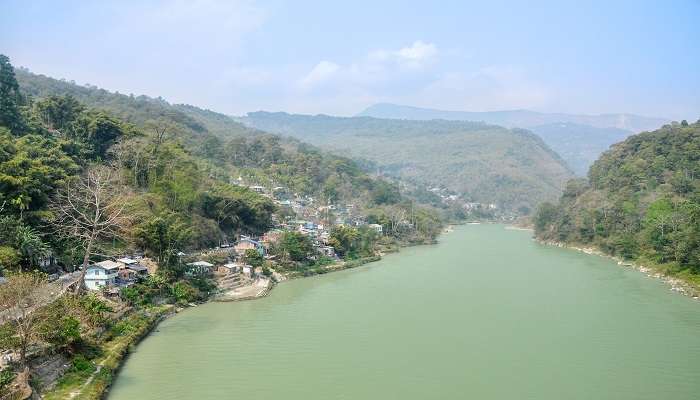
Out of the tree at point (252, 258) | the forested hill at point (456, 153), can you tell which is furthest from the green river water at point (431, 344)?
the forested hill at point (456, 153)

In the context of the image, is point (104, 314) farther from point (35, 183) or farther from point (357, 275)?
point (357, 275)

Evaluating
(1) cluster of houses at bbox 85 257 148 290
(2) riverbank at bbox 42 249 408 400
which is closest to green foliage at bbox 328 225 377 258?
(2) riverbank at bbox 42 249 408 400

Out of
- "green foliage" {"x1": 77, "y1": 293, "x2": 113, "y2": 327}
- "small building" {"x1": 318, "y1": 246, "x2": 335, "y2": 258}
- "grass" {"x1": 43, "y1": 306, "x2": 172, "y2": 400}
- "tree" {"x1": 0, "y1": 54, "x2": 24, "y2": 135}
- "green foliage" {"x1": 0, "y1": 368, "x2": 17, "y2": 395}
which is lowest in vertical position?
"small building" {"x1": 318, "y1": 246, "x2": 335, "y2": 258}

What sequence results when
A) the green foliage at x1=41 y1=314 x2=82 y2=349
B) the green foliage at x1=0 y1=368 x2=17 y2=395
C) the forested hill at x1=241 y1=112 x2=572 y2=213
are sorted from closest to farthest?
the green foliage at x1=0 y1=368 x2=17 y2=395
the green foliage at x1=41 y1=314 x2=82 y2=349
the forested hill at x1=241 y1=112 x2=572 y2=213

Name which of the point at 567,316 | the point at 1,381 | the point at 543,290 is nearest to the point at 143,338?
the point at 1,381

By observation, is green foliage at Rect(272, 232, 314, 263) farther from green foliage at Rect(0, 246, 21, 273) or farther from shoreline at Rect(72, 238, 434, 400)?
green foliage at Rect(0, 246, 21, 273)

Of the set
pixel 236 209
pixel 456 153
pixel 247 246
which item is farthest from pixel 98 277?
pixel 456 153

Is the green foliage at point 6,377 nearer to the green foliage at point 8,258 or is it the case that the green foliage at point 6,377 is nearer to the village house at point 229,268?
the green foliage at point 8,258
